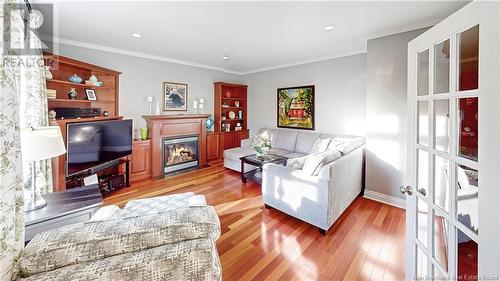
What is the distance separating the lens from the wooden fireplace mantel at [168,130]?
4047mm

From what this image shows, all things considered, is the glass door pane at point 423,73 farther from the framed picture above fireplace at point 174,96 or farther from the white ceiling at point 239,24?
the framed picture above fireplace at point 174,96

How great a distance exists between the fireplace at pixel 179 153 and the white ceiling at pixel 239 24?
1.75 m

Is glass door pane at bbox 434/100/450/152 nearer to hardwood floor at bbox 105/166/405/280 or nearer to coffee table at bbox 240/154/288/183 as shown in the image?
hardwood floor at bbox 105/166/405/280

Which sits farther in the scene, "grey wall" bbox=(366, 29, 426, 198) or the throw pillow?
"grey wall" bbox=(366, 29, 426, 198)

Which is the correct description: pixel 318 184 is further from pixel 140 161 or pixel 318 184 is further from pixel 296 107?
pixel 140 161

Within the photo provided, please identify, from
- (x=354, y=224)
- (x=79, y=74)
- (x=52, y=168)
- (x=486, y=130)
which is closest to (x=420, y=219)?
(x=486, y=130)

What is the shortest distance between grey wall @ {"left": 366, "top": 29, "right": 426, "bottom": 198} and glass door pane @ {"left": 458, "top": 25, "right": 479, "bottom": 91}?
2.09 metres

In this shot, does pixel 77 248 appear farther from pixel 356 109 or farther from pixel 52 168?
pixel 356 109

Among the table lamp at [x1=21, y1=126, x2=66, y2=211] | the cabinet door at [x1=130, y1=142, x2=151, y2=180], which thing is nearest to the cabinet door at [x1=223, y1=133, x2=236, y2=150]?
the cabinet door at [x1=130, y1=142, x2=151, y2=180]

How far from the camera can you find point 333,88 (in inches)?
165

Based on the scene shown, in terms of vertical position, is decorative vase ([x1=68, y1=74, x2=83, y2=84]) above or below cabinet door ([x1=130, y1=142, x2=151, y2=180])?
above

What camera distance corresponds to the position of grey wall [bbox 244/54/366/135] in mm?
3854

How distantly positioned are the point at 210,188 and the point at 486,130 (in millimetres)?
3324

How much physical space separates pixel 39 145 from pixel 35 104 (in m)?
1.13
